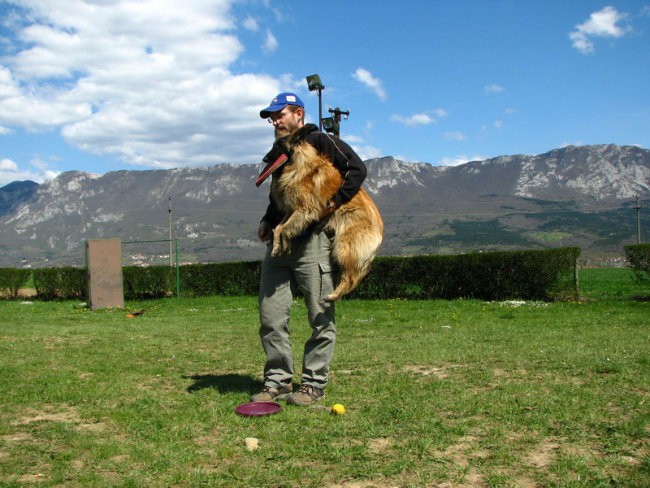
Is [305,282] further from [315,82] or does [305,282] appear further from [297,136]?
[315,82]

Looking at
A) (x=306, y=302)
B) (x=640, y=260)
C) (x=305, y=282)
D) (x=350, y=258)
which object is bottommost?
(x=640, y=260)

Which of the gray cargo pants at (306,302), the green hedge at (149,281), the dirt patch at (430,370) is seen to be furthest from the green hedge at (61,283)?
the gray cargo pants at (306,302)

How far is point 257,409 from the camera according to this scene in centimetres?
420

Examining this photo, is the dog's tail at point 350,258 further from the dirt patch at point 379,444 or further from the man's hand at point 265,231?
the dirt patch at point 379,444

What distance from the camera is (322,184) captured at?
181 inches

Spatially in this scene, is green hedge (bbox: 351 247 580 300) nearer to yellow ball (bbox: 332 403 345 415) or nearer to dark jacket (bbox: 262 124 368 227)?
dark jacket (bbox: 262 124 368 227)

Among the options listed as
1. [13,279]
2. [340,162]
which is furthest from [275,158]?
[13,279]

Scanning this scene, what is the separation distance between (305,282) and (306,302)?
0.17 meters

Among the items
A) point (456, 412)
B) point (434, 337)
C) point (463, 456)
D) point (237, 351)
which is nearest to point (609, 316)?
point (434, 337)

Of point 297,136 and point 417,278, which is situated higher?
point 297,136

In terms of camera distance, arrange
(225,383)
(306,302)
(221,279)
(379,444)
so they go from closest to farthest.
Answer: (379,444), (306,302), (225,383), (221,279)

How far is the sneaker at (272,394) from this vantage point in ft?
14.9

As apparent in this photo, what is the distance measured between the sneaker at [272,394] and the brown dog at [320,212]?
818 millimetres

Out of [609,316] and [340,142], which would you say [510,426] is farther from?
[609,316]
